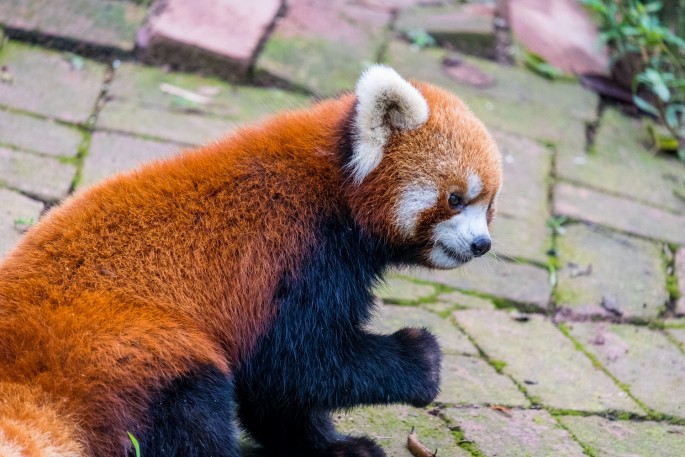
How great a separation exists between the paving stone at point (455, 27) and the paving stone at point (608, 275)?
203 cm

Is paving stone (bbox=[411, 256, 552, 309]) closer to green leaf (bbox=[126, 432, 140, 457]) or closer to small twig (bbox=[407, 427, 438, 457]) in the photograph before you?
small twig (bbox=[407, 427, 438, 457])

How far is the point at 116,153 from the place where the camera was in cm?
479

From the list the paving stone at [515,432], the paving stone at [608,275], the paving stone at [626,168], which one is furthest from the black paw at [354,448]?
the paving stone at [626,168]

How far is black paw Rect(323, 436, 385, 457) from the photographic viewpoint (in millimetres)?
3271

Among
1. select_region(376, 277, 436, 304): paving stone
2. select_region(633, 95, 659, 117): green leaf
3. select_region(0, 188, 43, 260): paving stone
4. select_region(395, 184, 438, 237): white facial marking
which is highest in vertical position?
select_region(633, 95, 659, 117): green leaf

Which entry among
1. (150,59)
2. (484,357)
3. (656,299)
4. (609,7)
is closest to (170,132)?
(150,59)

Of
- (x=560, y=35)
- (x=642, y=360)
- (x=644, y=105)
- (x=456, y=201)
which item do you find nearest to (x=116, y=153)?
(x=456, y=201)

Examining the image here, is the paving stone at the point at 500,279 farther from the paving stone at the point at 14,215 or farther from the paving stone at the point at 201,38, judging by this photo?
the paving stone at the point at 201,38

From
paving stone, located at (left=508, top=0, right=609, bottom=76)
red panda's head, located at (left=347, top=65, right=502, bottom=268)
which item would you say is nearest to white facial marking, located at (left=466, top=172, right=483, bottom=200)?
red panda's head, located at (left=347, top=65, right=502, bottom=268)

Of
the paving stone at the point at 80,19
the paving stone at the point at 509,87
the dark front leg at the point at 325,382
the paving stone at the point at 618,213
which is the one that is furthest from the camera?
the paving stone at the point at 509,87

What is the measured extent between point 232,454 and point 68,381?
1.75 feet

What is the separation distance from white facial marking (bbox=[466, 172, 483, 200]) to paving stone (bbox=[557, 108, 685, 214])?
246cm

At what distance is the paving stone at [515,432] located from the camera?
342cm

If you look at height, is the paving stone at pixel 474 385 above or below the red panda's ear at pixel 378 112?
below
